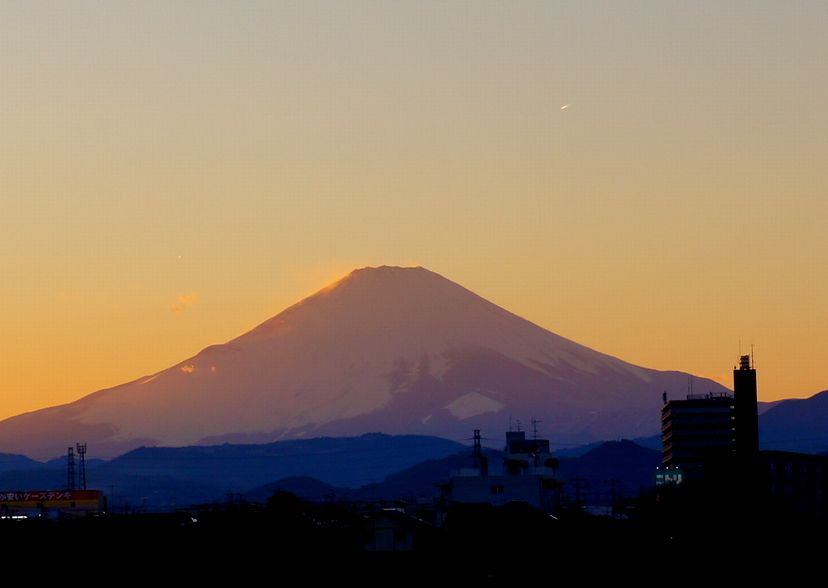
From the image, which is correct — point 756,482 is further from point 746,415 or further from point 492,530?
point 492,530

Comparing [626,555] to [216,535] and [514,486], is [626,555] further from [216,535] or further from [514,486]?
[514,486]

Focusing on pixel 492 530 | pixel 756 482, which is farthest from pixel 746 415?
pixel 492 530

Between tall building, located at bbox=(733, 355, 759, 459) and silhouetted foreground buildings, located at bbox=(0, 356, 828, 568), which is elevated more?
tall building, located at bbox=(733, 355, 759, 459)

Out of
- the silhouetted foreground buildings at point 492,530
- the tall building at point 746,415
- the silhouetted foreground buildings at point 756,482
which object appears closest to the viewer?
the silhouetted foreground buildings at point 492,530

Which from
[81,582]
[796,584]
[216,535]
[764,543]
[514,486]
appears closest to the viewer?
[796,584]

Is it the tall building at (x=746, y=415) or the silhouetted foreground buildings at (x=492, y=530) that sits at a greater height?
the tall building at (x=746, y=415)

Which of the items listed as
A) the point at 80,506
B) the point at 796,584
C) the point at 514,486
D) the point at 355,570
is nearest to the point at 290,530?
the point at 355,570

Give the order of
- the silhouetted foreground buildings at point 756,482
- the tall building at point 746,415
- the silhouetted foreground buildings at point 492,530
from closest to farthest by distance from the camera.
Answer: the silhouetted foreground buildings at point 492,530
the silhouetted foreground buildings at point 756,482
the tall building at point 746,415

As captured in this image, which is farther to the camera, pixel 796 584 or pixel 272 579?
pixel 272 579
